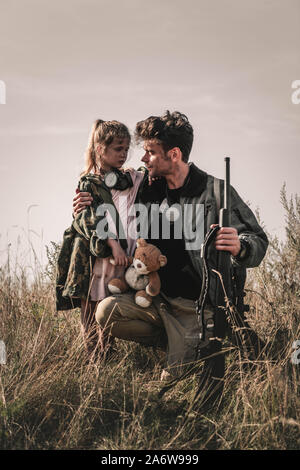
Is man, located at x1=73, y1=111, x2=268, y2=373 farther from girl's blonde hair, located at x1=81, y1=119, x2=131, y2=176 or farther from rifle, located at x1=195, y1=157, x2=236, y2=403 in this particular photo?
rifle, located at x1=195, y1=157, x2=236, y2=403

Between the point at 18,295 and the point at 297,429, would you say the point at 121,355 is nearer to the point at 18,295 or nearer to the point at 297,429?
the point at 18,295

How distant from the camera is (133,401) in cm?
338

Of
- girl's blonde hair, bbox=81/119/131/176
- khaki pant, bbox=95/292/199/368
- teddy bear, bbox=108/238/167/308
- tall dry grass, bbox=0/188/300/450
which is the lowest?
tall dry grass, bbox=0/188/300/450

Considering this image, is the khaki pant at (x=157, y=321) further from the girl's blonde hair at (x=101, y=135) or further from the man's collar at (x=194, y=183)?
the girl's blonde hair at (x=101, y=135)

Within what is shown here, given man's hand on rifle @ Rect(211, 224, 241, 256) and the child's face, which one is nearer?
man's hand on rifle @ Rect(211, 224, 241, 256)

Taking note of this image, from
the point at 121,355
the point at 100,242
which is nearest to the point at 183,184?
the point at 100,242

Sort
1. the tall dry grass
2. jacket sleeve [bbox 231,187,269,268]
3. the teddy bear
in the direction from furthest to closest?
the teddy bear, jacket sleeve [bbox 231,187,269,268], the tall dry grass

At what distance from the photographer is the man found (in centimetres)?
385

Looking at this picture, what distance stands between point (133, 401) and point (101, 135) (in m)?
1.97

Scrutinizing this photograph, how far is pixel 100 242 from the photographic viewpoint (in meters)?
3.88

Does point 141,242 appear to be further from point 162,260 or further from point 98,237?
point 98,237

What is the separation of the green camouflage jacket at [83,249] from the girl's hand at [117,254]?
0.16ft

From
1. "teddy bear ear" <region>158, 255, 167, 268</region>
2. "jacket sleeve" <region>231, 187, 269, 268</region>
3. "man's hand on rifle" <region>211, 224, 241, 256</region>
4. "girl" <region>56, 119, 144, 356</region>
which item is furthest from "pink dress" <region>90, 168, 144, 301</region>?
"man's hand on rifle" <region>211, 224, 241, 256</region>

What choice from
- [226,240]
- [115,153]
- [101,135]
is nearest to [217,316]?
[226,240]
